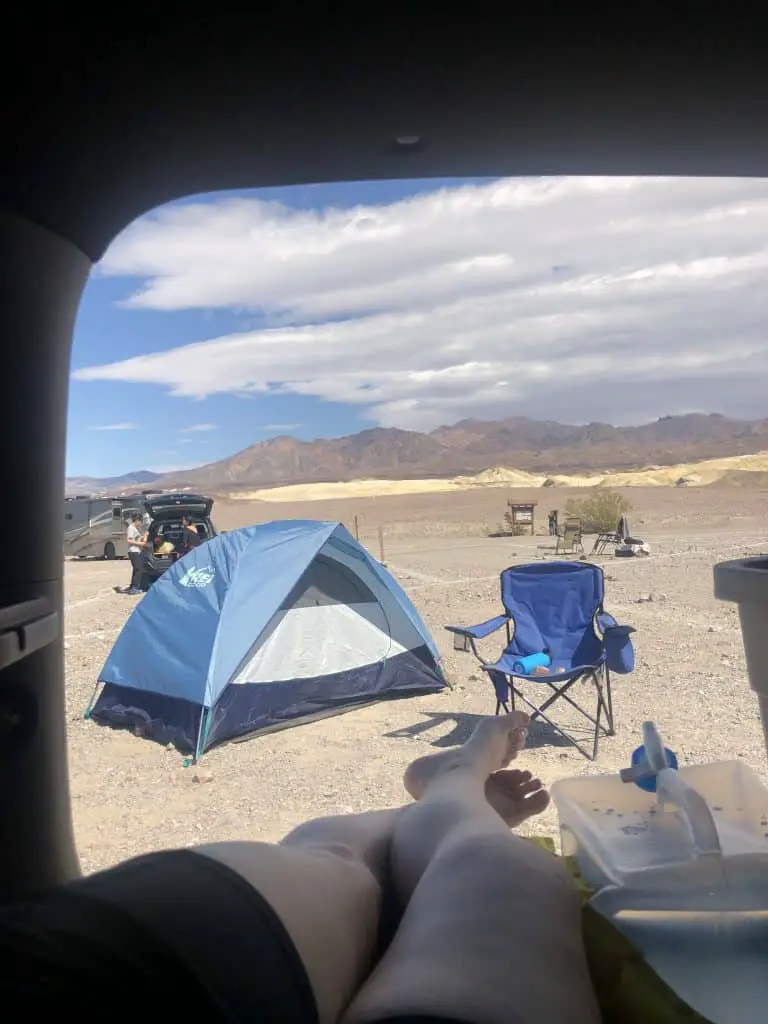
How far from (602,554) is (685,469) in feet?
106

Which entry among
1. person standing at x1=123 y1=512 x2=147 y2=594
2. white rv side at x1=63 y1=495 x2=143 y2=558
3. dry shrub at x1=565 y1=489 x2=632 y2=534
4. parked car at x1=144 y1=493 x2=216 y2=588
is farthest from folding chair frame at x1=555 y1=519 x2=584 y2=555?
white rv side at x1=63 y1=495 x2=143 y2=558

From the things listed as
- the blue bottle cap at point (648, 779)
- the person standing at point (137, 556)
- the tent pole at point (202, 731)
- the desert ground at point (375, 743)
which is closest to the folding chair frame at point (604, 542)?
the desert ground at point (375, 743)

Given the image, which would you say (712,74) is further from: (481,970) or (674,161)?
(481,970)

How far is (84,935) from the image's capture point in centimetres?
76

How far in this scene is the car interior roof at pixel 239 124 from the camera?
1117 mm

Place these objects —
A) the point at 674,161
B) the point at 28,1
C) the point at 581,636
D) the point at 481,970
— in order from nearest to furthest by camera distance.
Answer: the point at 481,970
the point at 28,1
the point at 674,161
the point at 581,636

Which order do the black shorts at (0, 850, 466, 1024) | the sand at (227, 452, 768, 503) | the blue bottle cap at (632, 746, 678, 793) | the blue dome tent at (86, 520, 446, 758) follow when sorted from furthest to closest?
the sand at (227, 452, 768, 503)
the blue dome tent at (86, 520, 446, 758)
the blue bottle cap at (632, 746, 678, 793)
the black shorts at (0, 850, 466, 1024)

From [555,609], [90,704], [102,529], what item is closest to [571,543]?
[102,529]

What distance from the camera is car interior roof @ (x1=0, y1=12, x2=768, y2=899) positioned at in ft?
3.67

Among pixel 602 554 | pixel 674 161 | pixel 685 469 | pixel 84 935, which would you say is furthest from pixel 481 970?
pixel 685 469

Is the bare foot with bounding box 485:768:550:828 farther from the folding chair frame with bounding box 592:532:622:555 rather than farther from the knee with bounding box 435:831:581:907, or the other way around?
the folding chair frame with bounding box 592:532:622:555

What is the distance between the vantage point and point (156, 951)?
2.51 ft

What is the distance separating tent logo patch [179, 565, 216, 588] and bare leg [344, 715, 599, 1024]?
3.54 metres

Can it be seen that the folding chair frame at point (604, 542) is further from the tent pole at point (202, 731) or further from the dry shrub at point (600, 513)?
the tent pole at point (202, 731)
